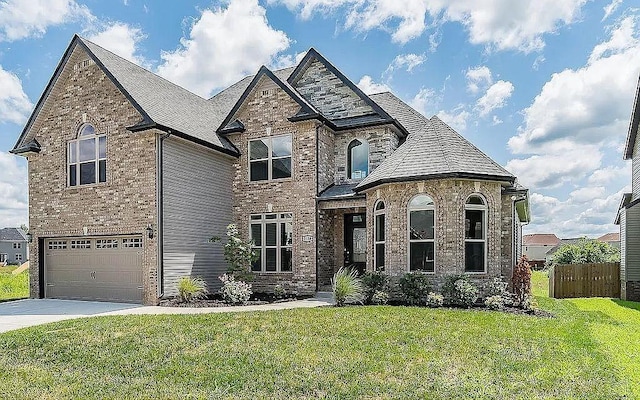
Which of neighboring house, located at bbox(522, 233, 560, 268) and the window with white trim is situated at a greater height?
the window with white trim

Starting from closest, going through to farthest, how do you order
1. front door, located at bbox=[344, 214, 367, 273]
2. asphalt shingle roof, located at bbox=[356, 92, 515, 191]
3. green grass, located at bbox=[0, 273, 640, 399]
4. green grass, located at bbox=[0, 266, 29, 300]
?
green grass, located at bbox=[0, 273, 640, 399]
asphalt shingle roof, located at bbox=[356, 92, 515, 191]
front door, located at bbox=[344, 214, 367, 273]
green grass, located at bbox=[0, 266, 29, 300]

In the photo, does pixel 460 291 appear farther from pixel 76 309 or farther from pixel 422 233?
pixel 76 309

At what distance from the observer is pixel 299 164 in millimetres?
15906

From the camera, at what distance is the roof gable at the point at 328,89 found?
16911 mm

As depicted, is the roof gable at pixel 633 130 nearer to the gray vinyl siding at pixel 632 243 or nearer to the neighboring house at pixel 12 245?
the gray vinyl siding at pixel 632 243

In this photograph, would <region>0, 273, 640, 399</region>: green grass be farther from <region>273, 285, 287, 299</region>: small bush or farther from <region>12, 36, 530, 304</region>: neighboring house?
<region>273, 285, 287, 299</region>: small bush

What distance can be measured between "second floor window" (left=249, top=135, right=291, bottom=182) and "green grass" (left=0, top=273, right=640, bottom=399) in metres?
6.78

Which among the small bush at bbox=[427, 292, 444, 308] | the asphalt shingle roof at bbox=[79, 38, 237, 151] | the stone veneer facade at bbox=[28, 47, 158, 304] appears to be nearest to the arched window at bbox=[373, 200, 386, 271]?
the small bush at bbox=[427, 292, 444, 308]

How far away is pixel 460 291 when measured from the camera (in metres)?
12.3

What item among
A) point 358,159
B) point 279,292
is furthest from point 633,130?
point 279,292

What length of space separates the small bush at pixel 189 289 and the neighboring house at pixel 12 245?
74.3 metres

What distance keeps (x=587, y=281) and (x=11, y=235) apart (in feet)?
276

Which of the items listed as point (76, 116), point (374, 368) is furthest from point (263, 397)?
point (76, 116)

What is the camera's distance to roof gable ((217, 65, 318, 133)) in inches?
614
